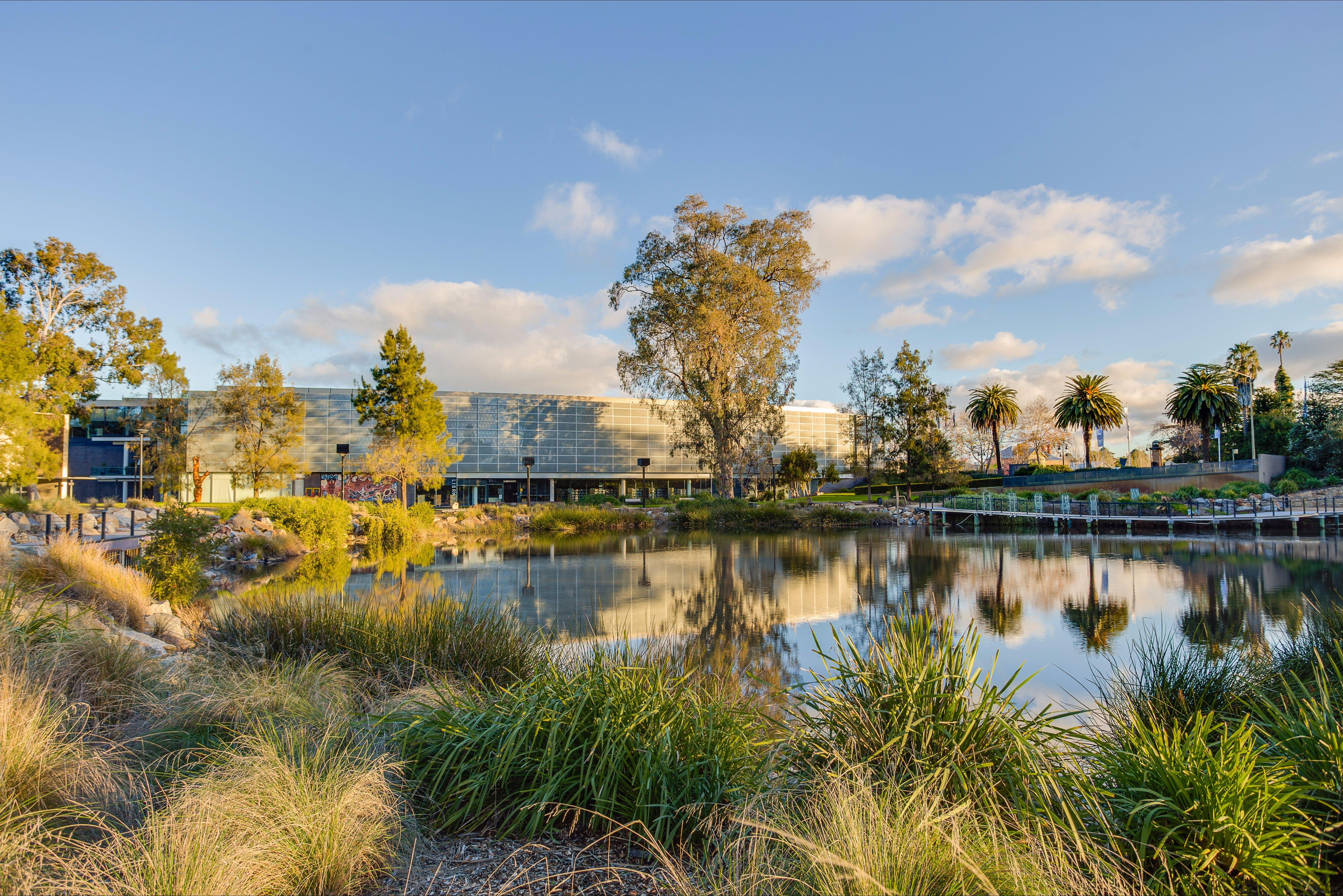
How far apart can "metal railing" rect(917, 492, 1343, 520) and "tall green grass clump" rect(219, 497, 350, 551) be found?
3059 cm

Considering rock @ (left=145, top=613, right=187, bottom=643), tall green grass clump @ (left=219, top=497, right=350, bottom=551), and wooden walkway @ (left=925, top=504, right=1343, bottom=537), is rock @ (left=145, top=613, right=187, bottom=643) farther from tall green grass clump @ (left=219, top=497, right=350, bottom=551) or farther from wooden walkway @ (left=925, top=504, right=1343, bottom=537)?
wooden walkway @ (left=925, top=504, right=1343, bottom=537)

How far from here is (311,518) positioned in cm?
2352

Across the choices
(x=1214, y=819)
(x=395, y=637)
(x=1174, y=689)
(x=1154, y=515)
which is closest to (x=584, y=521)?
(x=1154, y=515)

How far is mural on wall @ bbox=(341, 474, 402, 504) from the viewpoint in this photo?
1852 inches

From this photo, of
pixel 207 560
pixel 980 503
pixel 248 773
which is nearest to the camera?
pixel 248 773

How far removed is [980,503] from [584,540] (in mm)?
22804

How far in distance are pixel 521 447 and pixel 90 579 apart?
5320 cm

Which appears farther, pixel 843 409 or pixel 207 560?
pixel 843 409

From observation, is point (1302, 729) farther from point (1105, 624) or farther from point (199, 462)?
point (199, 462)

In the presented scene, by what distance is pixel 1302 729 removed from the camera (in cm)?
361

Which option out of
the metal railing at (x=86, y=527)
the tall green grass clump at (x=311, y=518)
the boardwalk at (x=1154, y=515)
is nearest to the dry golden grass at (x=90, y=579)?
the metal railing at (x=86, y=527)

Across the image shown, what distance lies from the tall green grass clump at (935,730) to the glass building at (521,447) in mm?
52834

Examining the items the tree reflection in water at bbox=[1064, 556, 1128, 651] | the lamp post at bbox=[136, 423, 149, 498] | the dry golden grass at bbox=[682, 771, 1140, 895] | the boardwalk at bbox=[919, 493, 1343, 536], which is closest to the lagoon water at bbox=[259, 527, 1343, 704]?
the tree reflection in water at bbox=[1064, 556, 1128, 651]

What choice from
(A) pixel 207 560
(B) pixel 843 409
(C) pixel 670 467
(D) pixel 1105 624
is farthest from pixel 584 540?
(C) pixel 670 467
